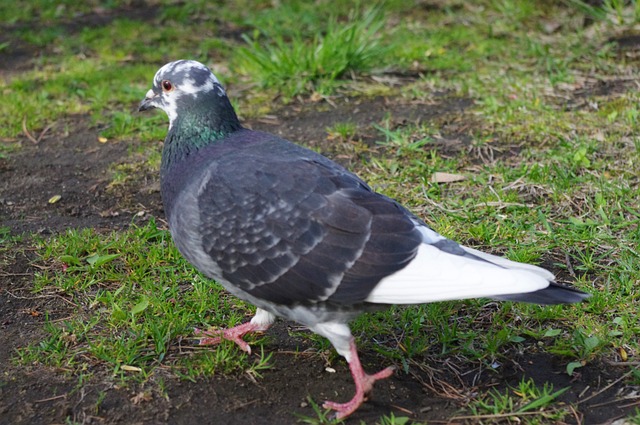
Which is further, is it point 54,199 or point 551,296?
point 54,199


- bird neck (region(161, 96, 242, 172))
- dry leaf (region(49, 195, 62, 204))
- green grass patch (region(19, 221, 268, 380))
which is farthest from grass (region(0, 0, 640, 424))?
bird neck (region(161, 96, 242, 172))

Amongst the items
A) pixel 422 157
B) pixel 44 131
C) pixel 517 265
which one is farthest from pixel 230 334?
pixel 44 131

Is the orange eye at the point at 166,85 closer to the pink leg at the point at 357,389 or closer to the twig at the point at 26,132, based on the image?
the pink leg at the point at 357,389

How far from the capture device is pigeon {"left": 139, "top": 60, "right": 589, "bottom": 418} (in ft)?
10.0

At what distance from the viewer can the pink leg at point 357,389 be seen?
3.19 meters

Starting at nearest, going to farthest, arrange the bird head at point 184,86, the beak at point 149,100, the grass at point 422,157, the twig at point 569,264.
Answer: the grass at point 422,157
the bird head at point 184,86
the beak at point 149,100
the twig at point 569,264

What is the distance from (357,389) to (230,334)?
69cm

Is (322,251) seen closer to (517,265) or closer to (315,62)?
(517,265)

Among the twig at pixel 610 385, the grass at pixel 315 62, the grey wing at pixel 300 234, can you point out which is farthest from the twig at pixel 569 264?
the grass at pixel 315 62

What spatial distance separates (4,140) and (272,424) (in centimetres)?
355

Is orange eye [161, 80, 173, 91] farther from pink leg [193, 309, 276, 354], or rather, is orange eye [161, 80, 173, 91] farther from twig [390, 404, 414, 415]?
twig [390, 404, 414, 415]

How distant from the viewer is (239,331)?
3.63 metres

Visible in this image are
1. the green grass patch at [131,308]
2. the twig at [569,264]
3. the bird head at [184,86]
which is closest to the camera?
the green grass patch at [131,308]

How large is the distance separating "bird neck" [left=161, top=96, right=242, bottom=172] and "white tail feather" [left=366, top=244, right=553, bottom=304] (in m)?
1.12
